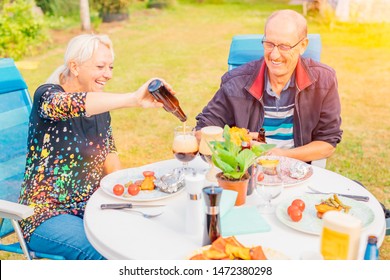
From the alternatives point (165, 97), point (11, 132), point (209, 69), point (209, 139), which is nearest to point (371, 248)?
point (209, 139)

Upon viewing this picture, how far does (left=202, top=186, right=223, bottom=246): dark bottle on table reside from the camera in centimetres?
180

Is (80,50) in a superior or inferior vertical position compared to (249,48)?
superior


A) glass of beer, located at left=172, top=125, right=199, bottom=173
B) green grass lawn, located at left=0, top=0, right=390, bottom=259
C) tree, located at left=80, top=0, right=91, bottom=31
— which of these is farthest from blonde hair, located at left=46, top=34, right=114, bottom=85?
tree, located at left=80, top=0, right=91, bottom=31

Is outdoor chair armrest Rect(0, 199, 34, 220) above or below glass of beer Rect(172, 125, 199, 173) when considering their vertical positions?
below

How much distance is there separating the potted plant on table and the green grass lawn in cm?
Answer: 214

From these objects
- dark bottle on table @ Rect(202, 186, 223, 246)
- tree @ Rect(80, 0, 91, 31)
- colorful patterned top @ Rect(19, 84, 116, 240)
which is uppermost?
dark bottle on table @ Rect(202, 186, 223, 246)

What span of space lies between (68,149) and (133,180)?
18.6 inches

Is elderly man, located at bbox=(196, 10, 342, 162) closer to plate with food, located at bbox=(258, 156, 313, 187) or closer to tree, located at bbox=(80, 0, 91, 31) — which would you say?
plate with food, located at bbox=(258, 156, 313, 187)

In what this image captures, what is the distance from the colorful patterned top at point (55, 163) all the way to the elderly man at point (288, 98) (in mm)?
759

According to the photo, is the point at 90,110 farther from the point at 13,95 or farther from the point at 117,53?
the point at 117,53

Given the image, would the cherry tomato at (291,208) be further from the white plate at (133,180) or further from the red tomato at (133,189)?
the red tomato at (133,189)

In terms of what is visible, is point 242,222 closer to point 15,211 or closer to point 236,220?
point 236,220

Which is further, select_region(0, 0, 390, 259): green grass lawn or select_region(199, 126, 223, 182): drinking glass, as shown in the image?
select_region(0, 0, 390, 259): green grass lawn

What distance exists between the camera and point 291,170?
260 cm
